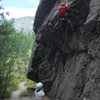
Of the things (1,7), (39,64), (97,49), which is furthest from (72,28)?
(1,7)

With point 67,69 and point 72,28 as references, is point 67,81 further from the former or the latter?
point 72,28

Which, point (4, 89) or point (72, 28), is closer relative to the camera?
point (72, 28)

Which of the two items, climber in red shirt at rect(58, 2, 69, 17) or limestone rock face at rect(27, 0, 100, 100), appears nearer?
limestone rock face at rect(27, 0, 100, 100)

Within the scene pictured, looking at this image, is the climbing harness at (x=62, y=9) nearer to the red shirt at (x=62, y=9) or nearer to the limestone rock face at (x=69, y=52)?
the red shirt at (x=62, y=9)

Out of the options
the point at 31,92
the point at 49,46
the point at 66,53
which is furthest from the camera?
the point at 31,92

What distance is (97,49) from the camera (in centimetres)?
1969

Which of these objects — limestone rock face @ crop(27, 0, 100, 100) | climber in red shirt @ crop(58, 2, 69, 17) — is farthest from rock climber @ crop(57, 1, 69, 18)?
limestone rock face @ crop(27, 0, 100, 100)

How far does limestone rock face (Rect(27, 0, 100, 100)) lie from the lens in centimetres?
2050

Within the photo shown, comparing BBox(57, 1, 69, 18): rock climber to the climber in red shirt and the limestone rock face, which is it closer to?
the climber in red shirt

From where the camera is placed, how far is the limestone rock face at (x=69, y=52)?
67.3 ft

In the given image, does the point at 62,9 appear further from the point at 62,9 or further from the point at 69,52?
the point at 69,52

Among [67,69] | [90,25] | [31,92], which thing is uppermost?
[90,25]

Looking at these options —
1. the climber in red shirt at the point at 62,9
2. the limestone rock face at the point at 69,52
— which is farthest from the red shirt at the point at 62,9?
the limestone rock face at the point at 69,52

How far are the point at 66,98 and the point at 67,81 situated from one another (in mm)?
1616
